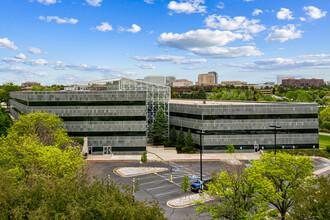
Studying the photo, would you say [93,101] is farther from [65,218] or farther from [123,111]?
[65,218]

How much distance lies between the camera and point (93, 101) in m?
51.4

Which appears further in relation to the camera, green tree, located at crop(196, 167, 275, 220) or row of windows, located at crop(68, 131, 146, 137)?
row of windows, located at crop(68, 131, 146, 137)

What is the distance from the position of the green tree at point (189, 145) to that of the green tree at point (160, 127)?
7032 millimetres

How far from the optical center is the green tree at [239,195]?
19.3m

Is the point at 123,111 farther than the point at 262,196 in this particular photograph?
Yes

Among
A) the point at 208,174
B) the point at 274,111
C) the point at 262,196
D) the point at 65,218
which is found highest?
the point at 274,111

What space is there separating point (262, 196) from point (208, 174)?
61.3 ft

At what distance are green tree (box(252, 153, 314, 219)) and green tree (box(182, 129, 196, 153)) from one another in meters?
28.7

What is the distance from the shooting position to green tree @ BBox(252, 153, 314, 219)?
73.3 ft

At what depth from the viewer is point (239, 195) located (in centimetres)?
2030

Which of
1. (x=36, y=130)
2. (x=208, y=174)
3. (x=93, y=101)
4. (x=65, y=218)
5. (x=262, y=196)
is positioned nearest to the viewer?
(x=65, y=218)

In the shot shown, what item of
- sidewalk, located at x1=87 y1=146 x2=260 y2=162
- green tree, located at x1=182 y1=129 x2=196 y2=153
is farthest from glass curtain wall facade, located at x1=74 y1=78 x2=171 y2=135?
sidewalk, located at x1=87 y1=146 x2=260 y2=162

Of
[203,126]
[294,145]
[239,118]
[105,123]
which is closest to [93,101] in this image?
[105,123]

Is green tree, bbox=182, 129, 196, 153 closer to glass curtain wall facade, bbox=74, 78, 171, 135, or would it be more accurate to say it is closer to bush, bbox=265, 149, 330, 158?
glass curtain wall facade, bbox=74, 78, 171, 135
